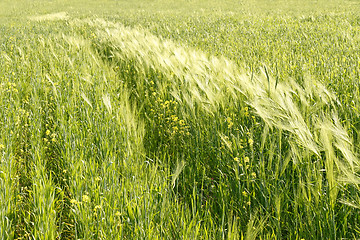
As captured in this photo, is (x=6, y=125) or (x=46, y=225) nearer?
(x=46, y=225)

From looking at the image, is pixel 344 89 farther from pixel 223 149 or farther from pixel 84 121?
pixel 84 121

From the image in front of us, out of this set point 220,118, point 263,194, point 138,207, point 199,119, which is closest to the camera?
point 138,207

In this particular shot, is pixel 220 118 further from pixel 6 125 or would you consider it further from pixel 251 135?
pixel 6 125

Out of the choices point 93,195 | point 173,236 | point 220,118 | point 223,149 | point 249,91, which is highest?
point 249,91

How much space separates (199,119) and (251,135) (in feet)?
1.56

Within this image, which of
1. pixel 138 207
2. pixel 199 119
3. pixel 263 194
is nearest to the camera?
pixel 138 207

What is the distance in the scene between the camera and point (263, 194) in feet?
5.25

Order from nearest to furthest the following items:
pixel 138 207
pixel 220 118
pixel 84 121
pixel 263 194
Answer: pixel 138 207 → pixel 263 194 → pixel 220 118 → pixel 84 121

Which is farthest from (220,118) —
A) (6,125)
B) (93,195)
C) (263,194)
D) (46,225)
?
(6,125)

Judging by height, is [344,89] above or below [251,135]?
above

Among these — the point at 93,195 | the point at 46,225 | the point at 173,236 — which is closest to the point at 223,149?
the point at 173,236

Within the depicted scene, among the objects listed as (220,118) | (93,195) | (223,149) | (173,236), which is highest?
(220,118)

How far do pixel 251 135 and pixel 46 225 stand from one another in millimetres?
1186

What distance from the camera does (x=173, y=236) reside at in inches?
58.3
